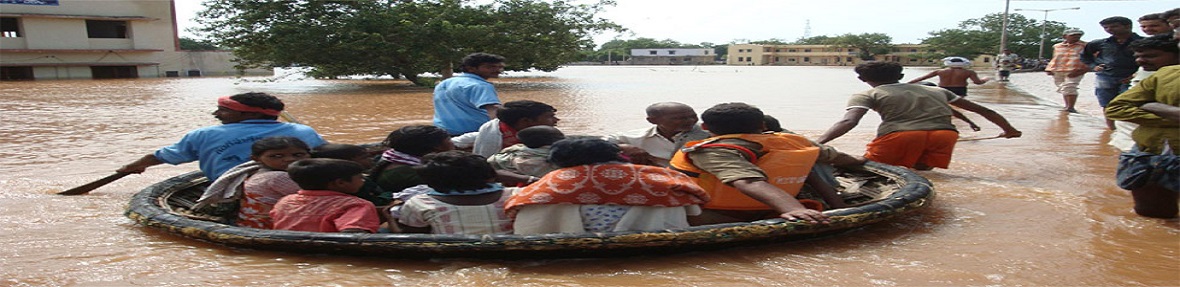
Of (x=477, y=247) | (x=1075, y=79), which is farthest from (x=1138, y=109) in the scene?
(x=1075, y=79)

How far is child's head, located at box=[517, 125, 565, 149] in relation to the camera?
359cm

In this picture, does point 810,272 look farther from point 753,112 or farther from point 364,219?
point 364,219

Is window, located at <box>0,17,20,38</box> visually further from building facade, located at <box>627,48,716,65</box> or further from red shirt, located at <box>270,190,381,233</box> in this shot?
building facade, located at <box>627,48,716,65</box>

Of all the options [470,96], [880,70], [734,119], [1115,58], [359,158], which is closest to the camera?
[734,119]

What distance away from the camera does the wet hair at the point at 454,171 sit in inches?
114

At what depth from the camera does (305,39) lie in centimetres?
1950

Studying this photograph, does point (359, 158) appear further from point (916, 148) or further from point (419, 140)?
point (916, 148)

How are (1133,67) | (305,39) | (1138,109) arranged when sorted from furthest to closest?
(305,39) < (1133,67) < (1138,109)

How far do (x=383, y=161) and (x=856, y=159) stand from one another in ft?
8.55

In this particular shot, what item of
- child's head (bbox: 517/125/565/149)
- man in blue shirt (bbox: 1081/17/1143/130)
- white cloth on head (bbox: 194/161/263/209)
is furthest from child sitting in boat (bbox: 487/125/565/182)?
man in blue shirt (bbox: 1081/17/1143/130)

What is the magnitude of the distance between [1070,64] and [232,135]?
32.5ft

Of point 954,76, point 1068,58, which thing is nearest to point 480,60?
point 954,76

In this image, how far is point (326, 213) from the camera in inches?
122

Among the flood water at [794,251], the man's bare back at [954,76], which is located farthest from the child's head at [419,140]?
the man's bare back at [954,76]
